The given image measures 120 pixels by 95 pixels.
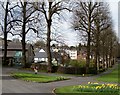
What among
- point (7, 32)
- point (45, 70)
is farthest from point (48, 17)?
point (7, 32)

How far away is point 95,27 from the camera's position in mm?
62406

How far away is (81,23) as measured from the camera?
56375 millimetres

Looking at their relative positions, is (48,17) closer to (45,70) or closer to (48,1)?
(48,1)

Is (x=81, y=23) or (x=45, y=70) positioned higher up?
(x=81, y=23)

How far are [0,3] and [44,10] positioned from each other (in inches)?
485

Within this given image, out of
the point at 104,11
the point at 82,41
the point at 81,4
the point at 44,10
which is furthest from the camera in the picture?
the point at 82,41

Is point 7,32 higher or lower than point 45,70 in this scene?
higher

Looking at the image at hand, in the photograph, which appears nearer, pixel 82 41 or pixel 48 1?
pixel 48 1

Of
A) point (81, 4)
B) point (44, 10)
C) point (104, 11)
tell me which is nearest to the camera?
point (44, 10)

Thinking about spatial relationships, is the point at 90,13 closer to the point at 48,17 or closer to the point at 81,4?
the point at 81,4

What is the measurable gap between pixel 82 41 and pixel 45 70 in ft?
54.3

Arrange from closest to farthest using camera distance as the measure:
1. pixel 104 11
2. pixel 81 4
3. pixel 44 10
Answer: pixel 44 10 → pixel 81 4 → pixel 104 11

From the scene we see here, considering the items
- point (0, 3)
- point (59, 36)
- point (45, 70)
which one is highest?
point (0, 3)

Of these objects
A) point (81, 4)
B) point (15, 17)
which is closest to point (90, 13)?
point (81, 4)
